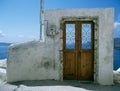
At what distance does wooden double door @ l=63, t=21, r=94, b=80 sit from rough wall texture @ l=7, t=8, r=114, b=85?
0.31 meters

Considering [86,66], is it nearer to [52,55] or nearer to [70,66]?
[70,66]

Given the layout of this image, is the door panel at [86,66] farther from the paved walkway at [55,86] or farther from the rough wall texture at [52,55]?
the paved walkway at [55,86]

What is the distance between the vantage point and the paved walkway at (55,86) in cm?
765

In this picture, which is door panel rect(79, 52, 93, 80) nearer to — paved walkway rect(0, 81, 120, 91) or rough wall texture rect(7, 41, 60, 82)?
paved walkway rect(0, 81, 120, 91)

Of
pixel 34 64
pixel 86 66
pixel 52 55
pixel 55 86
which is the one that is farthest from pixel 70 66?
pixel 34 64

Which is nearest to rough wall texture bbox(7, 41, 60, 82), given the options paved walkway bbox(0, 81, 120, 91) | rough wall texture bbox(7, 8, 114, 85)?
rough wall texture bbox(7, 8, 114, 85)

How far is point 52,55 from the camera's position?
9000 millimetres

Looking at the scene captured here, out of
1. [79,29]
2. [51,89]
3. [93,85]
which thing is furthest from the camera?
[79,29]

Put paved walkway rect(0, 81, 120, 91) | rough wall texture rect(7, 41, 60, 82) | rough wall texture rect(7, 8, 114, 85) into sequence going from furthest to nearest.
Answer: rough wall texture rect(7, 41, 60, 82), rough wall texture rect(7, 8, 114, 85), paved walkway rect(0, 81, 120, 91)

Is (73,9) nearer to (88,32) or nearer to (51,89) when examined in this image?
(88,32)

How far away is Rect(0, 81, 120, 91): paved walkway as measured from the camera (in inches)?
301

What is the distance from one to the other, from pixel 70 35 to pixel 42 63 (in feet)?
5.76

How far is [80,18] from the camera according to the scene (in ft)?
29.1

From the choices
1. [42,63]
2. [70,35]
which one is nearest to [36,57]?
[42,63]
